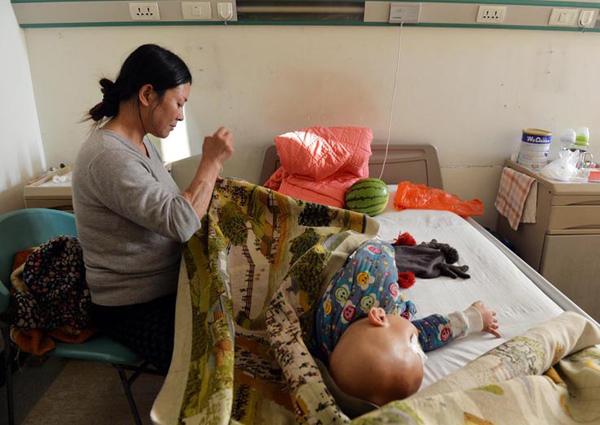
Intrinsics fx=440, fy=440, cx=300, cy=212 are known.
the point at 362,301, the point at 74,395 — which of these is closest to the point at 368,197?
the point at 362,301

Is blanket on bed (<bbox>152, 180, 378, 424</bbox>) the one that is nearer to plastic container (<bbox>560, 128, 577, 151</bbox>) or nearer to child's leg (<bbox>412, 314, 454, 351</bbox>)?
child's leg (<bbox>412, 314, 454, 351</bbox>)

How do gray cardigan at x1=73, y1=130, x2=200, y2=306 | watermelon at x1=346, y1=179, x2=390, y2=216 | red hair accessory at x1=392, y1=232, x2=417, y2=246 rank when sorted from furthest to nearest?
watermelon at x1=346, y1=179, x2=390, y2=216, red hair accessory at x1=392, y1=232, x2=417, y2=246, gray cardigan at x1=73, y1=130, x2=200, y2=306

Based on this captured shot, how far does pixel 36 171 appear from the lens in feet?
8.39

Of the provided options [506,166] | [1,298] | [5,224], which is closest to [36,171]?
[5,224]

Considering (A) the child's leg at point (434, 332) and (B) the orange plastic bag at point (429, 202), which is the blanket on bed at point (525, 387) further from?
(B) the orange plastic bag at point (429, 202)

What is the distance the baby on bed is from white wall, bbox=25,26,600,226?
4.71ft

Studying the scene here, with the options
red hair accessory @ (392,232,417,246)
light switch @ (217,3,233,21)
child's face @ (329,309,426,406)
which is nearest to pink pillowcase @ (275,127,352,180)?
red hair accessory @ (392,232,417,246)

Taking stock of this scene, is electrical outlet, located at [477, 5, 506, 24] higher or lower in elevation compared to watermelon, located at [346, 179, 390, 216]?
higher

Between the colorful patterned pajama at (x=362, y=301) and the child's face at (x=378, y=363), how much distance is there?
0.34ft

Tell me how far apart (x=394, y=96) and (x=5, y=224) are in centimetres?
208

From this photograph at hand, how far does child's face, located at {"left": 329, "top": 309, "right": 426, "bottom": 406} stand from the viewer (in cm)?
101

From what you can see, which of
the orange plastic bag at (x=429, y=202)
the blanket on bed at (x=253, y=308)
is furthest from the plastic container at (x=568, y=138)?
the blanket on bed at (x=253, y=308)

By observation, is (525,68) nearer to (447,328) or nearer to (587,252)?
(587,252)

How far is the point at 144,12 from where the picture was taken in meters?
2.39
